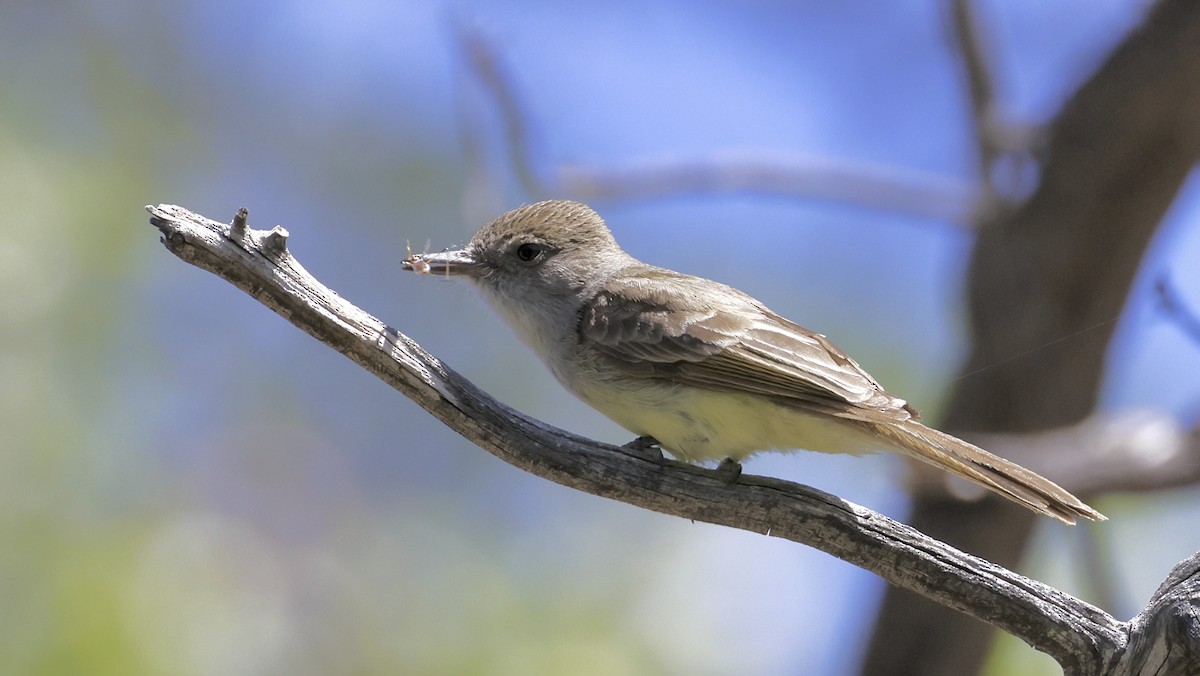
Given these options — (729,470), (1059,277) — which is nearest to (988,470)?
(729,470)

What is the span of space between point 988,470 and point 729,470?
2.59ft

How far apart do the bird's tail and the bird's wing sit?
76mm

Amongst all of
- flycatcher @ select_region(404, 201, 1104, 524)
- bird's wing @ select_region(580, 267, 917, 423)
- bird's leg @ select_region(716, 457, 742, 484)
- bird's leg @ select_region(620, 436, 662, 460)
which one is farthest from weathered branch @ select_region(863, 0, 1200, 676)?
bird's leg @ select_region(716, 457, 742, 484)

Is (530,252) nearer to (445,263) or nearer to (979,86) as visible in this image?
(445,263)

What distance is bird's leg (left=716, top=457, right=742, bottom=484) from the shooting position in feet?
11.6

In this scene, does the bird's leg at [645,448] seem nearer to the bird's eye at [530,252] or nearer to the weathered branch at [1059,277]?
the bird's eye at [530,252]

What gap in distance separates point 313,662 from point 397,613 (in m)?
0.52

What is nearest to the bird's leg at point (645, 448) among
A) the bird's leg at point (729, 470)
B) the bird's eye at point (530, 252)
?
the bird's leg at point (729, 470)

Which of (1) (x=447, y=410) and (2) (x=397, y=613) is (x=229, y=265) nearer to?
(1) (x=447, y=410)

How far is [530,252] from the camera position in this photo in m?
4.65

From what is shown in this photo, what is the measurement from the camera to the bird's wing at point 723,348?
3801 mm

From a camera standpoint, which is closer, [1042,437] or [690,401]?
[690,401]

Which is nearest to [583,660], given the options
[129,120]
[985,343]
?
[985,343]

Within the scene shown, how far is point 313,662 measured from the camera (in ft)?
19.6
